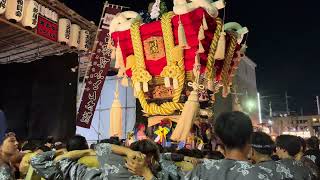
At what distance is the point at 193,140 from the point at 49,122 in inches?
215

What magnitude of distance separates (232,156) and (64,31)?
843cm

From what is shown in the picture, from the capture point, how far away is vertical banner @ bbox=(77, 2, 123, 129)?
31.8 ft

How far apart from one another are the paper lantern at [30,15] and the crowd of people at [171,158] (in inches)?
208

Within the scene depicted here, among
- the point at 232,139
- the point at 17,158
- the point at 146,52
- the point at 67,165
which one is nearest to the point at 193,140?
the point at 146,52

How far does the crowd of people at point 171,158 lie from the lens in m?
2.00

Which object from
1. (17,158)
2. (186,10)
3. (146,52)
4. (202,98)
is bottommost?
(17,158)

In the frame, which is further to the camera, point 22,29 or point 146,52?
point 22,29

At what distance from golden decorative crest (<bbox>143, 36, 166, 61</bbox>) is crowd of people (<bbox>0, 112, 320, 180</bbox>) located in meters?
3.32

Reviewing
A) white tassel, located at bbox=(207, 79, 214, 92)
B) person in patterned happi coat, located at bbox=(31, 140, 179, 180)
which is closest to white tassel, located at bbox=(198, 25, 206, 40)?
white tassel, located at bbox=(207, 79, 214, 92)

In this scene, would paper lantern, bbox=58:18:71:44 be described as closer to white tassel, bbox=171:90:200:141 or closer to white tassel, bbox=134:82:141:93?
white tassel, bbox=134:82:141:93

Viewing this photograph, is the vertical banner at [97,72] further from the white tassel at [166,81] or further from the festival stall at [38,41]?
the white tassel at [166,81]

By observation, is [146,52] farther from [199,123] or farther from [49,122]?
[49,122]

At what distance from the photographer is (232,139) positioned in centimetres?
204

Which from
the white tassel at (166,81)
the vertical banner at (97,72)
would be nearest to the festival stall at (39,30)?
the vertical banner at (97,72)
